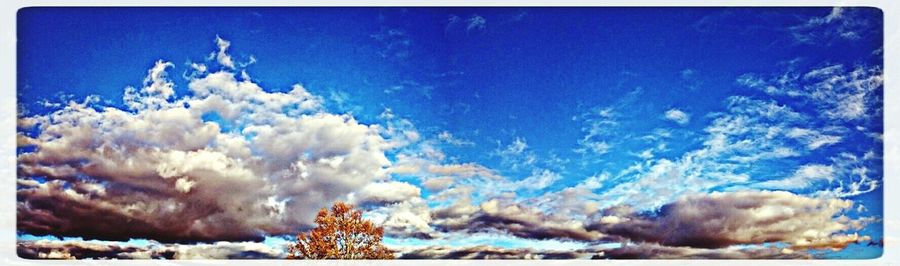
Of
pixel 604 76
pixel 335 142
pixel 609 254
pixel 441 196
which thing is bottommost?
pixel 609 254

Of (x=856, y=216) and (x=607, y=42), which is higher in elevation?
(x=607, y=42)

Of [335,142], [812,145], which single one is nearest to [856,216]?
[812,145]

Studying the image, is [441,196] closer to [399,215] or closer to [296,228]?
[399,215]

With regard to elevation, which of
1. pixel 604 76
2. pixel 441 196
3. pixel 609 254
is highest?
pixel 604 76

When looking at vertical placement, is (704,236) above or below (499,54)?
below

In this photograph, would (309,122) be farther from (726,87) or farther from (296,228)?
(726,87)

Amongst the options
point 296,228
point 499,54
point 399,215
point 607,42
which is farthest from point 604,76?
point 296,228
